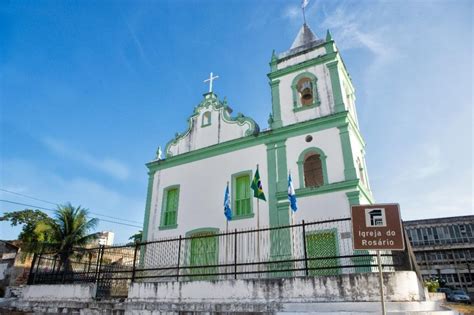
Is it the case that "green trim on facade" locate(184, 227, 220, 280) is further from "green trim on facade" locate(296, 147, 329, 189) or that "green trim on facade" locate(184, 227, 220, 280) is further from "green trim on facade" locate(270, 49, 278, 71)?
"green trim on facade" locate(270, 49, 278, 71)

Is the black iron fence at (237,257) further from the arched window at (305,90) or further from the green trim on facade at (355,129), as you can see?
the arched window at (305,90)

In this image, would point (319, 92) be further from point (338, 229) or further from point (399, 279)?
point (399, 279)

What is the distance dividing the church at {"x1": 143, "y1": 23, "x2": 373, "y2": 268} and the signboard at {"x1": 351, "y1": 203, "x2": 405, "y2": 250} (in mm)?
6061

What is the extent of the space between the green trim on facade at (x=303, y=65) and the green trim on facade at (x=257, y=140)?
3331 mm

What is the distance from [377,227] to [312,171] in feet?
29.1

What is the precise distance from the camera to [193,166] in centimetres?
1648

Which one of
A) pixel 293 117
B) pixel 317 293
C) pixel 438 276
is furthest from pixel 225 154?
pixel 438 276

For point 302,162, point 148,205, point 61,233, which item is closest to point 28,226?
point 61,233

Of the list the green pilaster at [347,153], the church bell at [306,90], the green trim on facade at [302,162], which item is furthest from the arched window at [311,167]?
the church bell at [306,90]

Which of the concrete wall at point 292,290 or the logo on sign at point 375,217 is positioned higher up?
the logo on sign at point 375,217

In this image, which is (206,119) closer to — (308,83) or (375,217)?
(308,83)

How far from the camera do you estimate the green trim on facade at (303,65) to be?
15250 mm

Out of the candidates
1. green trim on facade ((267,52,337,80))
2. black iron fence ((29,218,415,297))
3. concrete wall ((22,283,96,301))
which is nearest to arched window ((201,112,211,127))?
green trim on facade ((267,52,337,80))

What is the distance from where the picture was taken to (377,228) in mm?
5621
